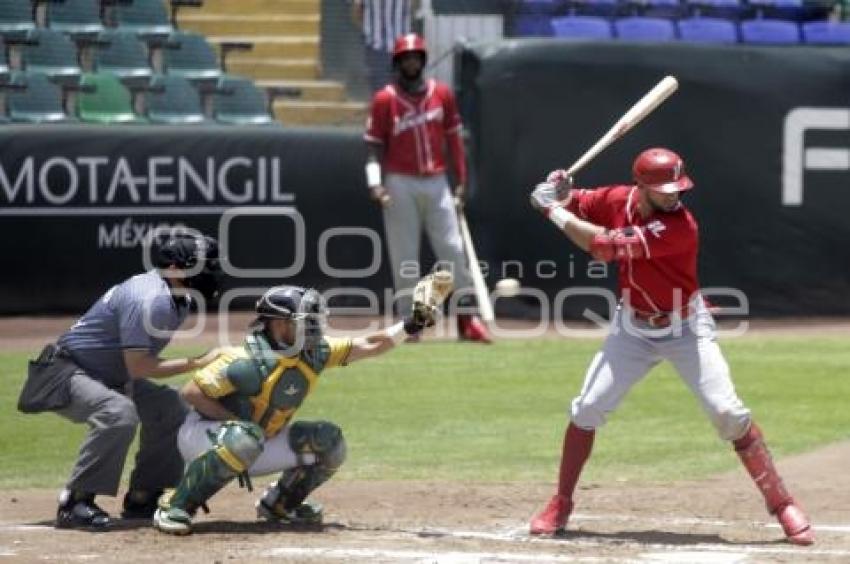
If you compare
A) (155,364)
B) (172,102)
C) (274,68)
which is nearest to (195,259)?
(155,364)

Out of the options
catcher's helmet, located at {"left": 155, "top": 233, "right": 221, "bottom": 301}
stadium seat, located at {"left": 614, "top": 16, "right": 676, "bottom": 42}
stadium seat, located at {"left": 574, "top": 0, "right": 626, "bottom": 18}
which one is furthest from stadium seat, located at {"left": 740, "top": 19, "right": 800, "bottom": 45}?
catcher's helmet, located at {"left": 155, "top": 233, "right": 221, "bottom": 301}

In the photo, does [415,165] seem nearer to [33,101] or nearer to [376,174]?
[376,174]

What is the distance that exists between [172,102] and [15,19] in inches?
58.0

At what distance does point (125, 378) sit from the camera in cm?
748

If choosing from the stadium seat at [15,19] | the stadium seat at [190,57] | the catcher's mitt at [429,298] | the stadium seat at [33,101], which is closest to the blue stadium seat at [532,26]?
the stadium seat at [190,57]

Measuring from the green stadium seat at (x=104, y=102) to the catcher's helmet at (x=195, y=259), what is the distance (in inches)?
319

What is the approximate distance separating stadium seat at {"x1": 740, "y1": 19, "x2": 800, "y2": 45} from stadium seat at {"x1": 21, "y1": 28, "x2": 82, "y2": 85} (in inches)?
241

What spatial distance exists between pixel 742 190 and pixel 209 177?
426 cm

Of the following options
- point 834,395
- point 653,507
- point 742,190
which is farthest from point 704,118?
point 653,507

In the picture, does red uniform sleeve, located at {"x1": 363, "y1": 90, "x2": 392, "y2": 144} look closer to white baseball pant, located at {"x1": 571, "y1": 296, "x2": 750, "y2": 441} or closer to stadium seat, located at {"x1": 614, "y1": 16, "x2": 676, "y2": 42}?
stadium seat, located at {"x1": 614, "y1": 16, "x2": 676, "y2": 42}

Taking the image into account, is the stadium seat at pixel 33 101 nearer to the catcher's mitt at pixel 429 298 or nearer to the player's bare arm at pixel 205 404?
the player's bare arm at pixel 205 404

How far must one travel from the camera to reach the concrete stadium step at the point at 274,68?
55.0 feet

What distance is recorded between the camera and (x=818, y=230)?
48.4 feet

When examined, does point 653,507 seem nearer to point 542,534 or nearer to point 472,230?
point 542,534
